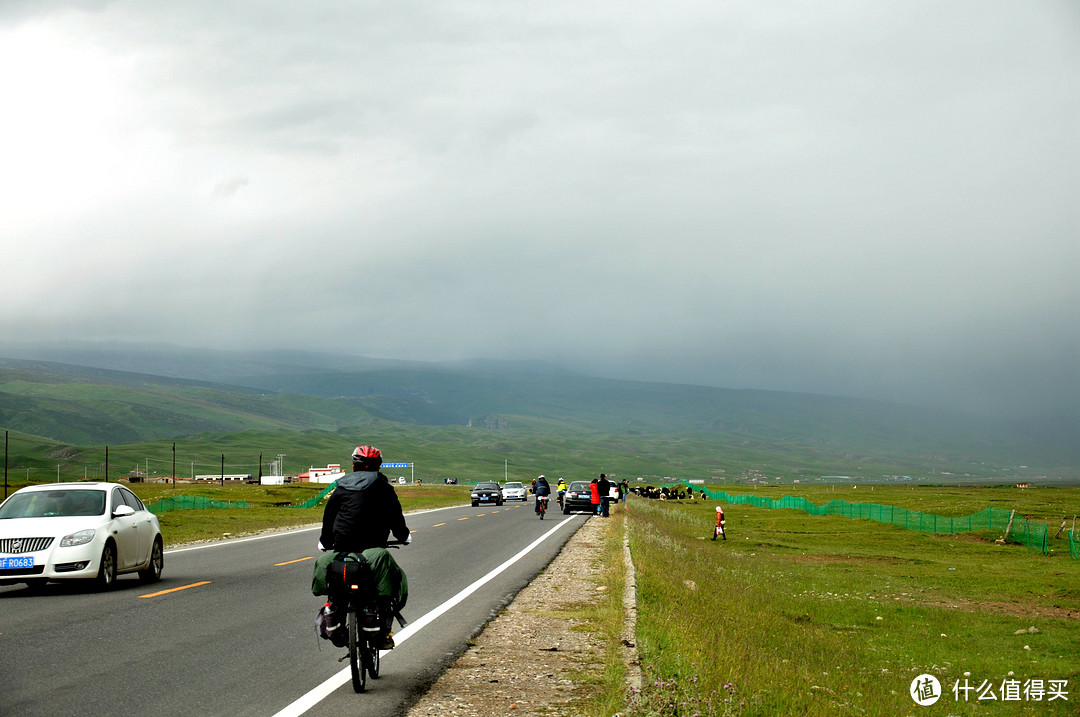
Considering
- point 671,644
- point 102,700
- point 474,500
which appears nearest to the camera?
point 102,700

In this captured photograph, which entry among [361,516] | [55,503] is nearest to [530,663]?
[361,516]

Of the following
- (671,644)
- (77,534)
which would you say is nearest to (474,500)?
(77,534)

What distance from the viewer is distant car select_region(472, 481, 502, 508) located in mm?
61125

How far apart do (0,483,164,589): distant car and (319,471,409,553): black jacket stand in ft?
25.2

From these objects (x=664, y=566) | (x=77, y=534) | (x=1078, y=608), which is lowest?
(x=1078, y=608)

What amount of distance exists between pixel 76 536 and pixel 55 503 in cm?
149

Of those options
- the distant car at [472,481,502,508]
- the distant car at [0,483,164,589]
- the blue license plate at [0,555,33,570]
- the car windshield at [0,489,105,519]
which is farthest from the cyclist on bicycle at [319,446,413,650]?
the distant car at [472,481,502,508]

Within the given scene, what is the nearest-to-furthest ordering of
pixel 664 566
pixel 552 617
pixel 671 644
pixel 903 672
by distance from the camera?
1. pixel 671 644
2. pixel 552 617
3. pixel 903 672
4. pixel 664 566

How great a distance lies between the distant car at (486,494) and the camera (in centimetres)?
6112

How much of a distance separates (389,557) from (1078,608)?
60.2 ft

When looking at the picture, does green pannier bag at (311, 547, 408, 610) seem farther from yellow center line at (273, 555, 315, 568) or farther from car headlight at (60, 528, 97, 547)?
yellow center line at (273, 555, 315, 568)

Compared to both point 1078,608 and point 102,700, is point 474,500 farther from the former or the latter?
point 102,700

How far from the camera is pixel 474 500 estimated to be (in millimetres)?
60719

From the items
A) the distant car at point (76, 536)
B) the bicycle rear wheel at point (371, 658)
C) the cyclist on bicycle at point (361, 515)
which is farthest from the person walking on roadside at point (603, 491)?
the bicycle rear wheel at point (371, 658)
